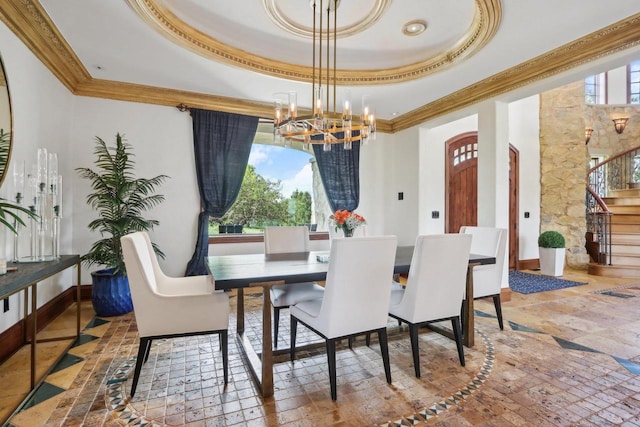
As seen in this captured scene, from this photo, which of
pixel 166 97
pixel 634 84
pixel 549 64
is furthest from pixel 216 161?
pixel 634 84

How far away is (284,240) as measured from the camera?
3.49 m

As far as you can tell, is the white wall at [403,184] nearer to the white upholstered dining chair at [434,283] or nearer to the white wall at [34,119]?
the white upholstered dining chair at [434,283]

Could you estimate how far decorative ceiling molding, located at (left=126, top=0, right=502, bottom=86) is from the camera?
8.66 ft

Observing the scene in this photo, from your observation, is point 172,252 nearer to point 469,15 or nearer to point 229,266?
point 229,266

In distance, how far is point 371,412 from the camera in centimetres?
185

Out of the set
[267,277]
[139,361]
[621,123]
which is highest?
[621,123]

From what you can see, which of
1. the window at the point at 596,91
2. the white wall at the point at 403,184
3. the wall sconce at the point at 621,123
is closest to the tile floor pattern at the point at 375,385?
the white wall at the point at 403,184

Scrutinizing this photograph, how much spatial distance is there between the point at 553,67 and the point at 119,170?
15.2ft

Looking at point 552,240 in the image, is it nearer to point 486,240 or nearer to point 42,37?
point 486,240

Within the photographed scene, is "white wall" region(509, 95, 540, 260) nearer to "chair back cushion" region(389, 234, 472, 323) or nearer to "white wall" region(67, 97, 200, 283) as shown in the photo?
"chair back cushion" region(389, 234, 472, 323)

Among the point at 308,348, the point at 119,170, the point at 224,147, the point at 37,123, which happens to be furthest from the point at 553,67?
the point at 37,123

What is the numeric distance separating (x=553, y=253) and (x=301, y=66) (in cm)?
495

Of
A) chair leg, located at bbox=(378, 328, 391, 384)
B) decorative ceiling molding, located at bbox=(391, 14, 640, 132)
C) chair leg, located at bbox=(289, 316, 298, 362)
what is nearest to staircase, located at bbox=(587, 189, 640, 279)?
decorative ceiling molding, located at bbox=(391, 14, 640, 132)

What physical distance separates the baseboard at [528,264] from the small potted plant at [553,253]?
19.5 inches
